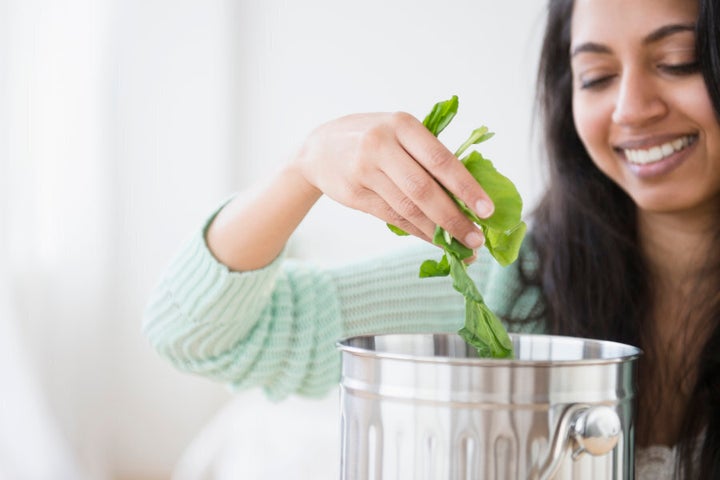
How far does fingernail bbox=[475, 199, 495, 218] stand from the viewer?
0.69 meters

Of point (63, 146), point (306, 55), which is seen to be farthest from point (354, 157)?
point (306, 55)

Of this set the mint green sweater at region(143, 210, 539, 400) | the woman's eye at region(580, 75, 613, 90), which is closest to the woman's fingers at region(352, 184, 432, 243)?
the mint green sweater at region(143, 210, 539, 400)

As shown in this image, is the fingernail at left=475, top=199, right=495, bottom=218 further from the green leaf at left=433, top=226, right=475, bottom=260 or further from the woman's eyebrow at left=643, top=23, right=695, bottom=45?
the woman's eyebrow at left=643, top=23, right=695, bottom=45

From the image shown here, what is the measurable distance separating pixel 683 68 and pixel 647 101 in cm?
6

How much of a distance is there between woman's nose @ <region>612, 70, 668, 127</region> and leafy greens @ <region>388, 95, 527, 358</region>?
16.7 inches

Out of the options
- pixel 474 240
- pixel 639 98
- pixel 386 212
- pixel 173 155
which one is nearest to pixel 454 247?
pixel 474 240

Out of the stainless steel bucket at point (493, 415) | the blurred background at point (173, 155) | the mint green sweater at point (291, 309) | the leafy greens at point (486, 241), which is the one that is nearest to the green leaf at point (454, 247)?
the leafy greens at point (486, 241)

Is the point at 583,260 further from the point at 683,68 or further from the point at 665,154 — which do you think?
the point at 683,68

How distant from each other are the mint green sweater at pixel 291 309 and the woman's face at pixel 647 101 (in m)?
0.24

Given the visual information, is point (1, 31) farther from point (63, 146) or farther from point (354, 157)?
point (354, 157)

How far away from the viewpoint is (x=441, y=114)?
29.9 inches

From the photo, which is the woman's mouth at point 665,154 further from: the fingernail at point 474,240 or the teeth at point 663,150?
the fingernail at point 474,240

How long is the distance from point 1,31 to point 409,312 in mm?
933

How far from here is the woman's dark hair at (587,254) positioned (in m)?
1.17
